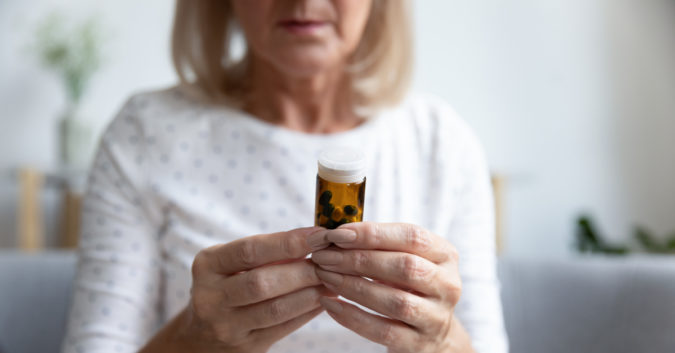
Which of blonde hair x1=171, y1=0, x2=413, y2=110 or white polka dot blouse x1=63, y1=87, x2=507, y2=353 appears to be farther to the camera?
blonde hair x1=171, y1=0, x2=413, y2=110

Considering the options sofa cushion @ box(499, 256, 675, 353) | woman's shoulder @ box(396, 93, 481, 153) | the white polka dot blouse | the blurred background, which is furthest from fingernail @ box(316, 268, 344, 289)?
the blurred background

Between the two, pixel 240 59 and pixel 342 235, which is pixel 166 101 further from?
pixel 342 235

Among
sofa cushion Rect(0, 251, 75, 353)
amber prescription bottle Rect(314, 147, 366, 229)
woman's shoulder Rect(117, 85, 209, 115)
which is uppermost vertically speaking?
woman's shoulder Rect(117, 85, 209, 115)

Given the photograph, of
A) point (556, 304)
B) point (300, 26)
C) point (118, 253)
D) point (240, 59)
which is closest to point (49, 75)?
point (240, 59)

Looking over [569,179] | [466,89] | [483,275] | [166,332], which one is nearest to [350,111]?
[483,275]

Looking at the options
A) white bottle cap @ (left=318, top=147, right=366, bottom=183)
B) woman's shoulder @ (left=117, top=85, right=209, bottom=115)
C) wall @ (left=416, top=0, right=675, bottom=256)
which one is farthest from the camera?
wall @ (left=416, top=0, right=675, bottom=256)

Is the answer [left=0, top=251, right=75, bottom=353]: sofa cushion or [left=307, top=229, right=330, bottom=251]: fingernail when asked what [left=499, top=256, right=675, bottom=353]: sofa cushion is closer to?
[left=307, top=229, right=330, bottom=251]: fingernail

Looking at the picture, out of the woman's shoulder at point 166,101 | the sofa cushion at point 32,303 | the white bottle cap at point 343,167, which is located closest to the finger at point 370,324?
the white bottle cap at point 343,167

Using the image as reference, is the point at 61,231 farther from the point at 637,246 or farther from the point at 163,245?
the point at 637,246
